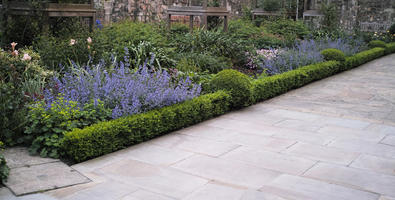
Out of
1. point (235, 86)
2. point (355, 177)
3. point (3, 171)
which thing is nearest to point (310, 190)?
point (355, 177)

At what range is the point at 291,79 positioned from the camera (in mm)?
8203

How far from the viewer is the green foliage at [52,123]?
4203 millimetres

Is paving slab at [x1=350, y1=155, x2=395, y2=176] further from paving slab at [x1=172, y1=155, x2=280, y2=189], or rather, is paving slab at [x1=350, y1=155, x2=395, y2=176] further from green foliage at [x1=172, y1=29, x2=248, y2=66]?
green foliage at [x1=172, y1=29, x2=248, y2=66]

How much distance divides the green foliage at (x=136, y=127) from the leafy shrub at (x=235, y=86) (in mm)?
276

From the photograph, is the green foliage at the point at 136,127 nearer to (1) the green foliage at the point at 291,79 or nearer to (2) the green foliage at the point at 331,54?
(1) the green foliage at the point at 291,79

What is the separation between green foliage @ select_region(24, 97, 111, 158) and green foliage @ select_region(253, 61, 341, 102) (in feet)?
10.7

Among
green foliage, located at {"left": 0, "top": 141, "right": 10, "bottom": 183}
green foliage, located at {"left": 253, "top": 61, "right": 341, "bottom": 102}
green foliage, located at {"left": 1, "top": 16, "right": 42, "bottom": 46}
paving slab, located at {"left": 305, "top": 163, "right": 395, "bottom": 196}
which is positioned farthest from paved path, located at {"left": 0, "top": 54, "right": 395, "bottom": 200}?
green foliage, located at {"left": 1, "top": 16, "right": 42, "bottom": 46}

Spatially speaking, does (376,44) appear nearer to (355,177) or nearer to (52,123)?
(355,177)

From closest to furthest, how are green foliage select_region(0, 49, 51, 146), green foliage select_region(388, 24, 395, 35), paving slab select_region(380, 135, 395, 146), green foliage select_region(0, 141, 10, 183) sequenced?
green foliage select_region(0, 141, 10, 183)
green foliage select_region(0, 49, 51, 146)
paving slab select_region(380, 135, 395, 146)
green foliage select_region(388, 24, 395, 35)

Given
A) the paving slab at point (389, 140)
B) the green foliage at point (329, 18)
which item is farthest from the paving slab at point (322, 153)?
the green foliage at point (329, 18)

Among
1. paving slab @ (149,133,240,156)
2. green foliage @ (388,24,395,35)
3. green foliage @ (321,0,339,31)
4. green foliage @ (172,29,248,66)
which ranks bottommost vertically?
paving slab @ (149,133,240,156)

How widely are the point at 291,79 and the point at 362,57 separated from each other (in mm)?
5480

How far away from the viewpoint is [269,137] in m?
5.13

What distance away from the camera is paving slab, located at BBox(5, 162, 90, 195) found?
3.42 m
